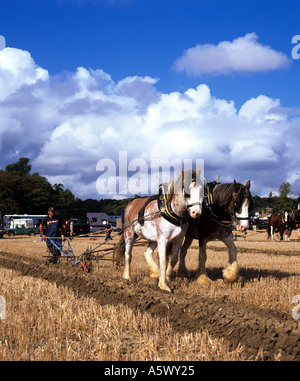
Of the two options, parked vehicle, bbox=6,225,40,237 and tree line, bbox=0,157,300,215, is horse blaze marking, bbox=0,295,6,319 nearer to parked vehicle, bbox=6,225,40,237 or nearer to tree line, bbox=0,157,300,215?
parked vehicle, bbox=6,225,40,237

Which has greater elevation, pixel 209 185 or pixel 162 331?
pixel 209 185

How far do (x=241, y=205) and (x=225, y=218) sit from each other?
0.64 m

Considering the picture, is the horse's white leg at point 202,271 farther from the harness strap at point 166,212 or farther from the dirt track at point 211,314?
the harness strap at point 166,212

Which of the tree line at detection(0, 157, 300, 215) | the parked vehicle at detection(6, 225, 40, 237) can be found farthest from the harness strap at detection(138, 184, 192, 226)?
the tree line at detection(0, 157, 300, 215)

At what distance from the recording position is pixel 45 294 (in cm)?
827

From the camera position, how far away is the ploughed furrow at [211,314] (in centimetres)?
464

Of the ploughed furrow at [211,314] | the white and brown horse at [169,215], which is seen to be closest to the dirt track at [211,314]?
the ploughed furrow at [211,314]

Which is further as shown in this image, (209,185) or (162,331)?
(209,185)

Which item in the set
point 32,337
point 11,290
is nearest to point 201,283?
point 11,290

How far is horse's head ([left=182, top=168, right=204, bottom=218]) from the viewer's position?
7586 millimetres

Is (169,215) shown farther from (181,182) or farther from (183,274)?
(183,274)

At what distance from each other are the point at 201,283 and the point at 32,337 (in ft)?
14.5
